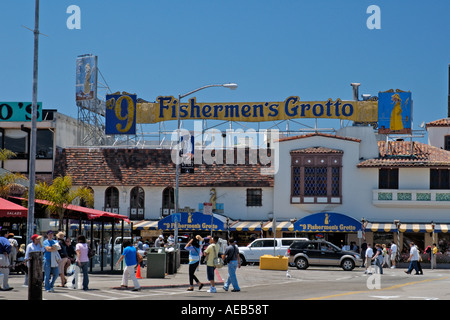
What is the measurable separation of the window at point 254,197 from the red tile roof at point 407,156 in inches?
276

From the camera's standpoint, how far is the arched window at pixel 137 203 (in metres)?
53.0

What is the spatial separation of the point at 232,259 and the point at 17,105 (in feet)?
105

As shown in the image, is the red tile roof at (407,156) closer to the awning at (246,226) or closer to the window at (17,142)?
the awning at (246,226)

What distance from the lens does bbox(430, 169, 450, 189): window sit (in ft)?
165

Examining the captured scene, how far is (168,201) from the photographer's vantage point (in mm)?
53188

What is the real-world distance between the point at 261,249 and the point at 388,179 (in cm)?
1248

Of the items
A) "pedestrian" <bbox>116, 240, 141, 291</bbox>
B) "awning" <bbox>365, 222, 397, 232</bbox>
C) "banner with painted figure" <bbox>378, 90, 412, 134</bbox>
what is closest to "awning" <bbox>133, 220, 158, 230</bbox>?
"awning" <bbox>365, 222, 397, 232</bbox>

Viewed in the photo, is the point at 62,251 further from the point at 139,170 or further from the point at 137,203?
the point at 139,170

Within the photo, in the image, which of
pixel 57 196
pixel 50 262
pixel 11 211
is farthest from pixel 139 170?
pixel 50 262

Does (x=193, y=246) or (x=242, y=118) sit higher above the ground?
(x=242, y=118)

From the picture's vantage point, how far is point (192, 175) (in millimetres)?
52844
